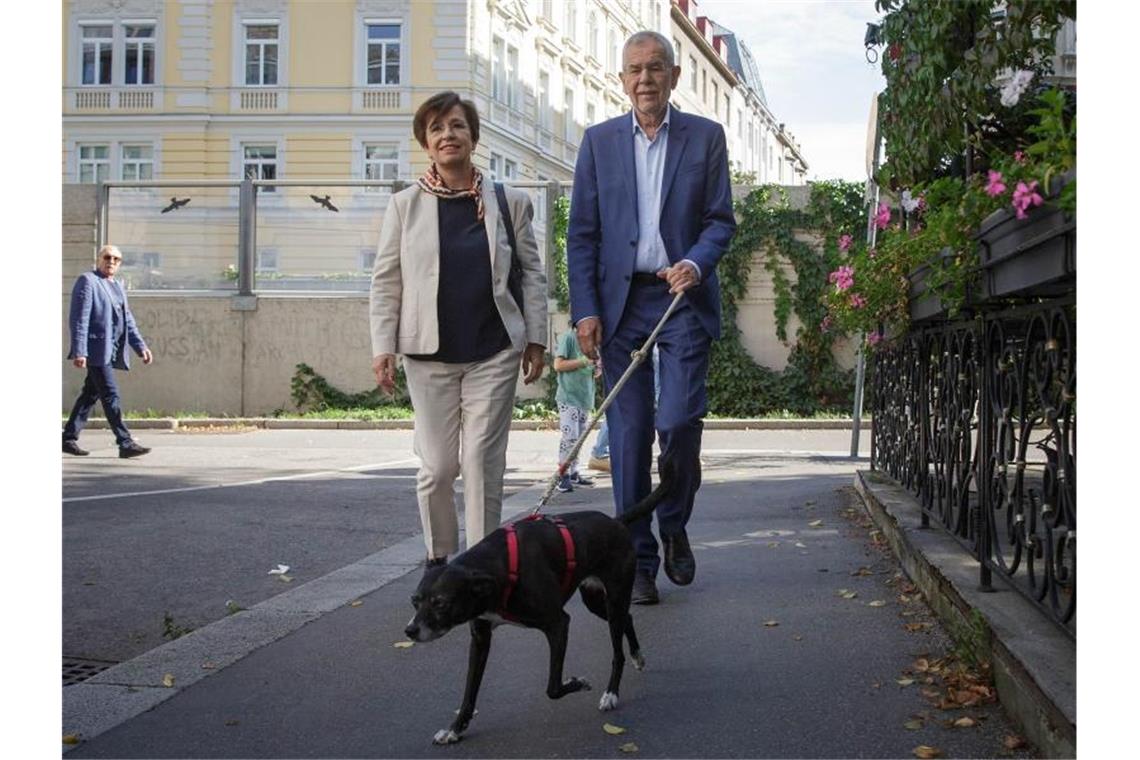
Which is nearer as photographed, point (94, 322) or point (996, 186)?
point (996, 186)

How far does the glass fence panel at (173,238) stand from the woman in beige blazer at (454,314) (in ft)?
57.2

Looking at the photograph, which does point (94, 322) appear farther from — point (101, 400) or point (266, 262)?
point (266, 262)

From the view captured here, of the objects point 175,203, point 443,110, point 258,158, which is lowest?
point 443,110

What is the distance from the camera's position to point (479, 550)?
12.3 feet

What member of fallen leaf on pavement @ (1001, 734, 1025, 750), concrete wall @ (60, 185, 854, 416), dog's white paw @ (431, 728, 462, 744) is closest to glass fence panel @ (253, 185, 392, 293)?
concrete wall @ (60, 185, 854, 416)

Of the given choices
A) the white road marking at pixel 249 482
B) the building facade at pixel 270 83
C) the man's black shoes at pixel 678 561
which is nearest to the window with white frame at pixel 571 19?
the building facade at pixel 270 83

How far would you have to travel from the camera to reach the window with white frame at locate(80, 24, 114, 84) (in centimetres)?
3903

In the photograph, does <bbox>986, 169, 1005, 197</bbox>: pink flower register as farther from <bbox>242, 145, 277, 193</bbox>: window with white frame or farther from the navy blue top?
<bbox>242, 145, 277, 193</bbox>: window with white frame

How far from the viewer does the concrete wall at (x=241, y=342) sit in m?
22.2

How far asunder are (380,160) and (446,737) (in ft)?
119

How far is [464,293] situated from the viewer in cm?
524

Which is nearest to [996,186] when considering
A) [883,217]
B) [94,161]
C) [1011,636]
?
[1011,636]

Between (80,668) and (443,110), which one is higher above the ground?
(443,110)

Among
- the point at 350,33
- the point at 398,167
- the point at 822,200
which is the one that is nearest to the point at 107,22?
the point at 350,33
